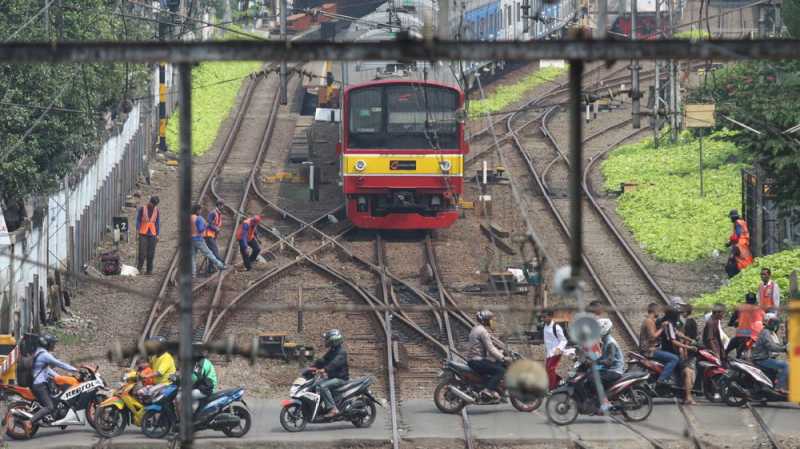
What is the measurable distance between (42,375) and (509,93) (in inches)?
1092

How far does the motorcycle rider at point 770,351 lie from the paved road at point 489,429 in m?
0.37

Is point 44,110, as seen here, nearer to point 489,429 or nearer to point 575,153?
point 489,429

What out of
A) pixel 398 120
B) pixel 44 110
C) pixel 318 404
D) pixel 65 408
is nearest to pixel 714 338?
pixel 318 404

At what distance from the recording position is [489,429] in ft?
47.8

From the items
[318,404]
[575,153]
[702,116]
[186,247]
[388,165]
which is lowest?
[318,404]

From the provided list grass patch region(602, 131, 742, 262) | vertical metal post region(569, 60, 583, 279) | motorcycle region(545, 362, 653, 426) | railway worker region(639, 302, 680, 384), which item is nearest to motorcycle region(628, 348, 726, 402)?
railway worker region(639, 302, 680, 384)

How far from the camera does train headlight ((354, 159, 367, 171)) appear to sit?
24.7m

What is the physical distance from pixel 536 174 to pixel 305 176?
4.89m

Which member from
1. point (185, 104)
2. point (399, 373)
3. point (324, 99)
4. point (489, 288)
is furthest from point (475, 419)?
point (324, 99)

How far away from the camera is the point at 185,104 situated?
7527 mm

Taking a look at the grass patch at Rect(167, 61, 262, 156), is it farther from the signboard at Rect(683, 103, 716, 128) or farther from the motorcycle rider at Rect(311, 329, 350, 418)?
the motorcycle rider at Rect(311, 329, 350, 418)

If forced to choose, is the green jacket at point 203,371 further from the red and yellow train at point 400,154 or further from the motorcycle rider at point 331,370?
the red and yellow train at point 400,154

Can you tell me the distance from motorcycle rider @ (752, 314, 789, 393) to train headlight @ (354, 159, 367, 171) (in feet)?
34.0

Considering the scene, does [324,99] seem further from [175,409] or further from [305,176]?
[175,409]
